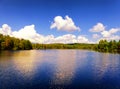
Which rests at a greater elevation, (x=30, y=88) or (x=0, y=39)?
(x=0, y=39)

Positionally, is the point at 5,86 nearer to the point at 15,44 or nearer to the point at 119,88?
the point at 119,88

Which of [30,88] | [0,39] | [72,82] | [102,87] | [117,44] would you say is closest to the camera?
[30,88]

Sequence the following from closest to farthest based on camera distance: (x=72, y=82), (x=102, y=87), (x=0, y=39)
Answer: (x=102, y=87) → (x=72, y=82) → (x=0, y=39)

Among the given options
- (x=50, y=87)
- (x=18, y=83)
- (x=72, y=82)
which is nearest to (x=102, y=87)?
(x=72, y=82)

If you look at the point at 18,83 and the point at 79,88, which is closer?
the point at 79,88

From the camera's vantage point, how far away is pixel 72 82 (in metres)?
39.0

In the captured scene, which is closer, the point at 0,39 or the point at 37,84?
the point at 37,84

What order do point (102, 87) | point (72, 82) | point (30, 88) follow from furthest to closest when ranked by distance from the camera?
point (72, 82)
point (102, 87)
point (30, 88)

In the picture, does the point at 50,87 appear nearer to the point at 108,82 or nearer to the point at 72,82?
the point at 72,82

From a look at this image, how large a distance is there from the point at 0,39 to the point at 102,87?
143m

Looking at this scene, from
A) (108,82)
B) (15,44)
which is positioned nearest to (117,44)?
(15,44)

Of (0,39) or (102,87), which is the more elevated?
(0,39)

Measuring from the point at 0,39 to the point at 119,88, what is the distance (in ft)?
475

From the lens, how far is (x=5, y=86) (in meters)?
34.6
